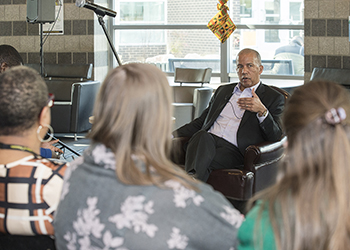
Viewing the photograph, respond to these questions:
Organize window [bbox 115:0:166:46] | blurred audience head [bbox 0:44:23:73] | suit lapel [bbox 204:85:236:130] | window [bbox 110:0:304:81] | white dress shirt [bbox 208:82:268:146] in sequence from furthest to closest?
window [bbox 115:0:166:46] → window [bbox 110:0:304:81] → suit lapel [bbox 204:85:236:130] → white dress shirt [bbox 208:82:268:146] → blurred audience head [bbox 0:44:23:73]

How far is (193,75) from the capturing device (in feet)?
19.9

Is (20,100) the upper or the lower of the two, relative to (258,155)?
upper

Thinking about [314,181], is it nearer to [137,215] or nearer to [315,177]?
[315,177]

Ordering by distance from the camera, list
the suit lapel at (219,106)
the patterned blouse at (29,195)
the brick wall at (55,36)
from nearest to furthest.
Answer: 1. the patterned blouse at (29,195)
2. the suit lapel at (219,106)
3. the brick wall at (55,36)

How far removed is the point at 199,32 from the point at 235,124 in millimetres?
3947

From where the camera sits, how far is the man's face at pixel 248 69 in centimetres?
348

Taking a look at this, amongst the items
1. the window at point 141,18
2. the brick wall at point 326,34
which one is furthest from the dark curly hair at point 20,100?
the window at point 141,18

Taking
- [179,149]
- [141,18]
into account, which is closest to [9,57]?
[179,149]

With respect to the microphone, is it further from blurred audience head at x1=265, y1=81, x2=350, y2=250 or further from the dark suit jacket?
blurred audience head at x1=265, y1=81, x2=350, y2=250

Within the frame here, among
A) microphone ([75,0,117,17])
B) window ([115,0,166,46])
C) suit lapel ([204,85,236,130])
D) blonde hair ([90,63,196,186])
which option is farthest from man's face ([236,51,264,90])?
window ([115,0,166,46])

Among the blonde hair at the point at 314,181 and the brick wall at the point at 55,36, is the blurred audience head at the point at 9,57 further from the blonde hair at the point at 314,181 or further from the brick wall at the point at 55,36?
the brick wall at the point at 55,36

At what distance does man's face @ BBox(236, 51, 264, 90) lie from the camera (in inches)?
137

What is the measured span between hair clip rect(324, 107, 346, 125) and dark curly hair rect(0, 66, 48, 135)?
800 mm

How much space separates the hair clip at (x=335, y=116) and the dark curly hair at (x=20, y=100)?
2.63 feet
